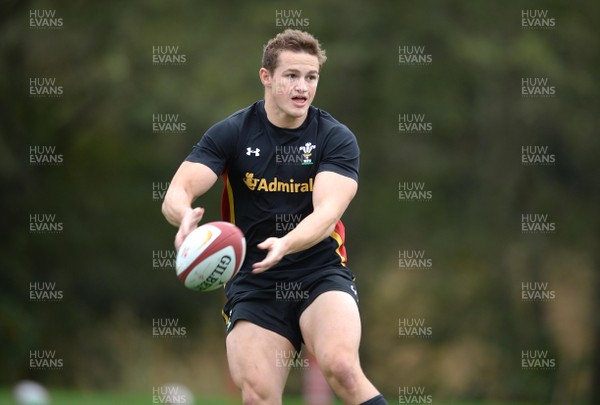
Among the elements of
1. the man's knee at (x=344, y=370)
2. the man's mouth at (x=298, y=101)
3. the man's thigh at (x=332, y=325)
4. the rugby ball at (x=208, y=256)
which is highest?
the man's mouth at (x=298, y=101)

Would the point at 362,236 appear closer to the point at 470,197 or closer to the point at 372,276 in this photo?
the point at 372,276

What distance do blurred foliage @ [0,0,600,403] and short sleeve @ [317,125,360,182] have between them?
488 inches

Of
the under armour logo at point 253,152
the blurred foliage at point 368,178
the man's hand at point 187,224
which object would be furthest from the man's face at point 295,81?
the blurred foliage at point 368,178

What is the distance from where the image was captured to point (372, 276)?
21.6 metres

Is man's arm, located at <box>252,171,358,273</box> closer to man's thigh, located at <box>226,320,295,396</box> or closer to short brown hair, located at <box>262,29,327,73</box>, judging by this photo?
man's thigh, located at <box>226,320,295,396</box>

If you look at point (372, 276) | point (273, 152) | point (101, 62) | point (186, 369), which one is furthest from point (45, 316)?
point (273, 152)

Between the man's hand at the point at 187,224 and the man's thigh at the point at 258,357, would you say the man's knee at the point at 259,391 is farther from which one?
the man's hand at the point at 187,224

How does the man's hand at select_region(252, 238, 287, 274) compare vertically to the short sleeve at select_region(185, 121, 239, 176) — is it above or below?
below

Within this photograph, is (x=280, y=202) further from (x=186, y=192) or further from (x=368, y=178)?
(x=368, y=178)

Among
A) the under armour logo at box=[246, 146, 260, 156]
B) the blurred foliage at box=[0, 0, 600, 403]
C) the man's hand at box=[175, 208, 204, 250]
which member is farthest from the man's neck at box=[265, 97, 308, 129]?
the blurred foliage at box=[0, 0, 600, 403]

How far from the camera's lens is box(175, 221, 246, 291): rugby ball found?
19.7 ft

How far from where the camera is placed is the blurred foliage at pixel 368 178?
19.9 metres

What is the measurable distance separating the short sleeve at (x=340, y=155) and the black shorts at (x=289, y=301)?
65cm

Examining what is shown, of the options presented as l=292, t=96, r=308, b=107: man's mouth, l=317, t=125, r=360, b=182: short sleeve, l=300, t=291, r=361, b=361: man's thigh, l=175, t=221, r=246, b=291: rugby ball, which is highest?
l=292, t=96, r=308, b=107: man's mouth
